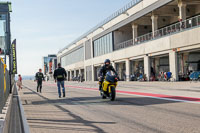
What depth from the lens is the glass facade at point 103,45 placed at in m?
50.0

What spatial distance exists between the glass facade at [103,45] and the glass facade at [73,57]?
38.4 ft

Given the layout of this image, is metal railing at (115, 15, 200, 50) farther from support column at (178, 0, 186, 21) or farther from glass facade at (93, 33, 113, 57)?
glass facade at (93, 33, 113, 57)

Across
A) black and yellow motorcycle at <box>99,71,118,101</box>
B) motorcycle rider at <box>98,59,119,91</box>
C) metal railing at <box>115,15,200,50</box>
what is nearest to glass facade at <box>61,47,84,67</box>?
metal railing at <box>115,15,200,50</box>

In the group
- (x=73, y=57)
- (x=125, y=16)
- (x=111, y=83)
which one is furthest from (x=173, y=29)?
(x=73, y=57)

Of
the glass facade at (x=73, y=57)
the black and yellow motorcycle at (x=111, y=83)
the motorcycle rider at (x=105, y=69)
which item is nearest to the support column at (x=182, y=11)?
the motorcycle rider at (x=105, y=69)

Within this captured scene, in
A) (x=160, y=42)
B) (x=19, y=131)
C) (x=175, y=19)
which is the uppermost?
(x=175, y=19)

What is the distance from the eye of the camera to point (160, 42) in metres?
32.3

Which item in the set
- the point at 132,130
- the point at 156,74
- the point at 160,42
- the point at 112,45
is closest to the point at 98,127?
the point at 132,130

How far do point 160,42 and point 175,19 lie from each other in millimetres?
9054

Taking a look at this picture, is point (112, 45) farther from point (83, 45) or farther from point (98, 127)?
point (98, 127)

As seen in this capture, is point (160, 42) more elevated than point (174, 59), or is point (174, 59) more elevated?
point (160, 42)

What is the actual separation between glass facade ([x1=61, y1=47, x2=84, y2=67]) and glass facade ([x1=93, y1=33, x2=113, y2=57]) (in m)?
11.7

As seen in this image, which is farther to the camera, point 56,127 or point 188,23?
point 188,23

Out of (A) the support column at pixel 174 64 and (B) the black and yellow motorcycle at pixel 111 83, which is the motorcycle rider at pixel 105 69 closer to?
(B) the black and yellow motorcycle at pixel 111 83
